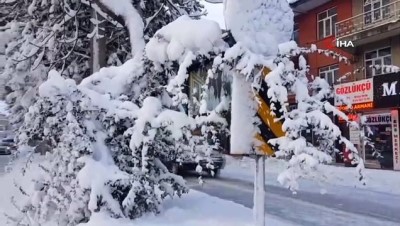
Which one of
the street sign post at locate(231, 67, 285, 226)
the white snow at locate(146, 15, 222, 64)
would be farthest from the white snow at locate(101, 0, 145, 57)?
the street sign post at locate(231, 67, 285, 226)

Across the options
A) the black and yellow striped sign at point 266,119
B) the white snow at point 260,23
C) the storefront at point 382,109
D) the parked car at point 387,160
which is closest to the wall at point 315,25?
the storefront at point 382,109

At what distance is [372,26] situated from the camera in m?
21.8

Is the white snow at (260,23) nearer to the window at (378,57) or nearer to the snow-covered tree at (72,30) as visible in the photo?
the snow-covered tree at (72,30)

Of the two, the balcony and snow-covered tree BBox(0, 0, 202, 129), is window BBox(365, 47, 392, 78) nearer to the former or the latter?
the balcony

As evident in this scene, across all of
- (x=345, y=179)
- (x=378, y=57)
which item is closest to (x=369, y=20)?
(x=378, y=57)

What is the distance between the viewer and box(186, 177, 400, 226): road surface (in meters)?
9.53

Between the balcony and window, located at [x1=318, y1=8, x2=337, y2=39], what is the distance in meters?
1.06

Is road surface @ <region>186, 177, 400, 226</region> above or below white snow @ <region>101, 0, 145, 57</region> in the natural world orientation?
below

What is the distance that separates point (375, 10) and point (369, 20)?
61cm

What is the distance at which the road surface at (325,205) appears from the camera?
9531mm

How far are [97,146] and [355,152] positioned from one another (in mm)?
3032

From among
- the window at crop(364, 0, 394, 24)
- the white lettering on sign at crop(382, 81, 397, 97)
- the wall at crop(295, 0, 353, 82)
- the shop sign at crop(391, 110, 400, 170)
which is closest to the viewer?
the white lettering on sign at crop(382, 81, 397, 97)

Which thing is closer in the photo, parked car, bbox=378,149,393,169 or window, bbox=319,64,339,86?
parked car, bbox=378,149,393,169

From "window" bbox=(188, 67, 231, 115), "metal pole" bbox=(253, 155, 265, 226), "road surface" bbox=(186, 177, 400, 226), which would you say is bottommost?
"road surface" bbox=(186, 177, 400, 226)
